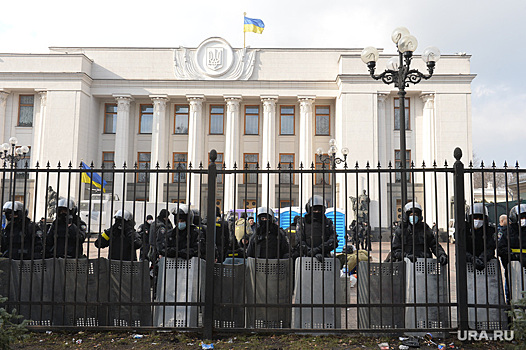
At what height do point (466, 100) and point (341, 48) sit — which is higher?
point (341, 48)

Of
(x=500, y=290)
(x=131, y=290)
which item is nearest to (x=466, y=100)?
(x=500, y=290)

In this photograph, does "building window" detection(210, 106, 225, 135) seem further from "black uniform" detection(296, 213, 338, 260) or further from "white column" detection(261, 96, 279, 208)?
"black uniform" detection(296, 213, 338, 260)

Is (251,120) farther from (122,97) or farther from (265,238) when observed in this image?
(265,238)

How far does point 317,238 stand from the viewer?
6.70 meters

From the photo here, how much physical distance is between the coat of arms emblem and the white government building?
0.26 feet

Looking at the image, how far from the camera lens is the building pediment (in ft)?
119

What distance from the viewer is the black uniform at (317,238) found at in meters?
5.81

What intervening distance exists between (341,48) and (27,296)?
112ft

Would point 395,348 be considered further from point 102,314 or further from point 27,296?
point 27,296

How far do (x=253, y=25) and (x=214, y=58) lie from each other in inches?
160

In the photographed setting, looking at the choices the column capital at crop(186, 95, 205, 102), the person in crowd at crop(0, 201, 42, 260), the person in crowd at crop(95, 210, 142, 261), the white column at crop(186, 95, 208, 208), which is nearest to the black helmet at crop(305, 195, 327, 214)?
the person in crowd at crop(95, 210, 142, 261)

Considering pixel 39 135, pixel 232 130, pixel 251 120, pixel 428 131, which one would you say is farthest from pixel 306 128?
pixel 39 135

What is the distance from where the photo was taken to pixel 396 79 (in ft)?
37.3

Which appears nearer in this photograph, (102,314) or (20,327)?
(20,327)
